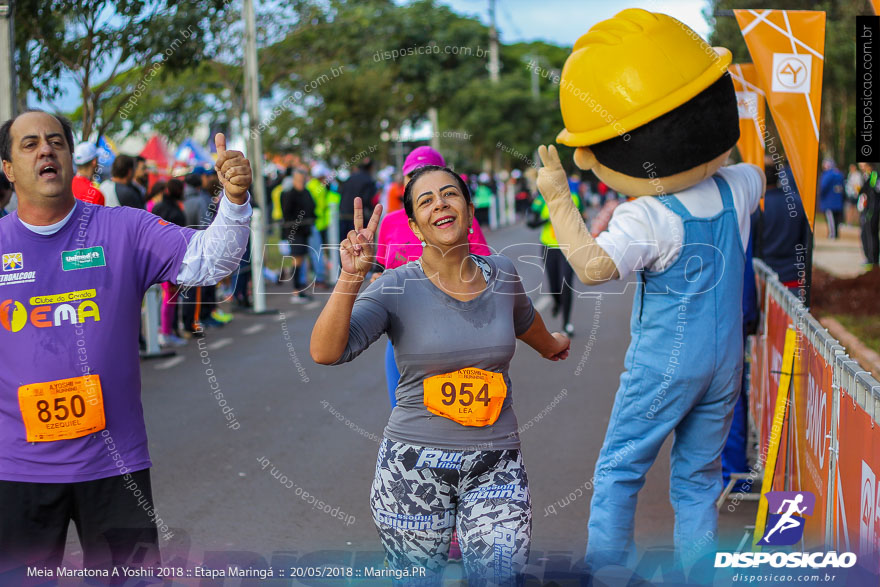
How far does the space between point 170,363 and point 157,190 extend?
2300 millimetres

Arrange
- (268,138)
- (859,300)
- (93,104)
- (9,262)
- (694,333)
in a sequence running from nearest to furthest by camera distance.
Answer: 1. (9,262)
2. (694,333)
3. (93,104)
4. (859,300)
5. (268,138)

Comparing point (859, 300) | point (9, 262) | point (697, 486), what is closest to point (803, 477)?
point (697, 486)

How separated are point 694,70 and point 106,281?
2.20m

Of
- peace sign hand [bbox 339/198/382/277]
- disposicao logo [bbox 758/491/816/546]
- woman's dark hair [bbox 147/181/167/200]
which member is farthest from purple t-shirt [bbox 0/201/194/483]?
woman's dark hair [bbox 147/181/167/200]

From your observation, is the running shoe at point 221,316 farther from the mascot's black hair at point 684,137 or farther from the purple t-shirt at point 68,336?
the purple t-shirt at point 68,336

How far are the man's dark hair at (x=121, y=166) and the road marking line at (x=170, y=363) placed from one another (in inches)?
73.7

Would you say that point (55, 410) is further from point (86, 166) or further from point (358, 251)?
point (86, 166)

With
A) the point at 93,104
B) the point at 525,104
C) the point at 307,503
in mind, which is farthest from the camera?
the point at 525,104

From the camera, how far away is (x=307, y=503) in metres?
5.74

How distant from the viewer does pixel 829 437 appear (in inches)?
139

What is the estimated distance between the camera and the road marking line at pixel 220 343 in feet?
36.8

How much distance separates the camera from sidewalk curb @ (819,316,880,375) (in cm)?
892

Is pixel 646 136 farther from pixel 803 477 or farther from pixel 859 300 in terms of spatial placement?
pixel 859 300

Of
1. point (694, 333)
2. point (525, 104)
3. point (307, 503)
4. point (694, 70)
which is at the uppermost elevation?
point (525, 104)
